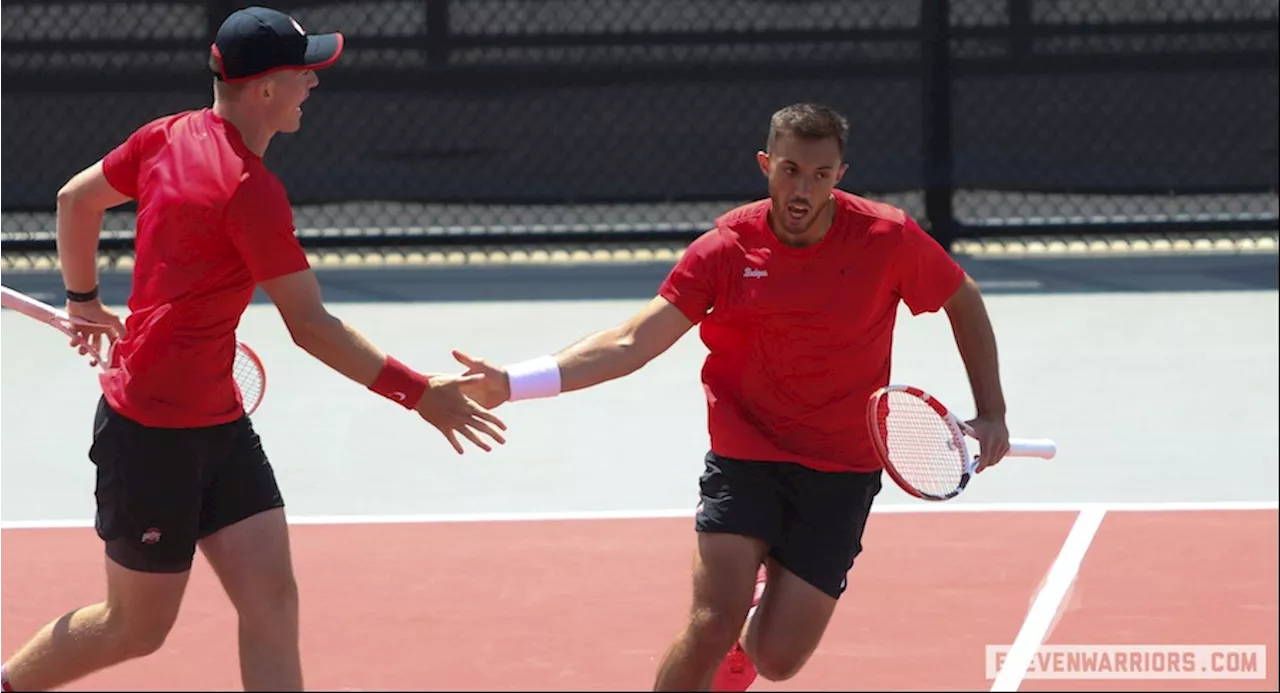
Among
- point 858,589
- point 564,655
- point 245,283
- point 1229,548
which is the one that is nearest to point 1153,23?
point 1229,548

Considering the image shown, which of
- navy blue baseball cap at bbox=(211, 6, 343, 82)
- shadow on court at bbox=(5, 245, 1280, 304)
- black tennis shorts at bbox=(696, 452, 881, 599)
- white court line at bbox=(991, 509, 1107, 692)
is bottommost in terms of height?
shadow on court at bbox=(5, 245, 1280, 304)

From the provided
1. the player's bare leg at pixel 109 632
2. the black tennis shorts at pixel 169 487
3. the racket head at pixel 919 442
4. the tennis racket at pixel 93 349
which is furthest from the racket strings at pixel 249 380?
the racket head at pixel 919 442

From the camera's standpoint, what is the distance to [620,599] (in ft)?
24.2

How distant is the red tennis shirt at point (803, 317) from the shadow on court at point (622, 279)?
21.5 ft

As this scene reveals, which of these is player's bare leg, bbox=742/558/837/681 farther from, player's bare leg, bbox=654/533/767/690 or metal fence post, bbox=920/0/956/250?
metal fence post, bbox=920/0/956/250

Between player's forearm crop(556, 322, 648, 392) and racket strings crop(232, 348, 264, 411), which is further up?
player's forearm crop(556, 322, 648, 392)

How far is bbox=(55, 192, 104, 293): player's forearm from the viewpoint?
5.25 metres

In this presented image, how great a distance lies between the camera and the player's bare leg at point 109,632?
5191 mm

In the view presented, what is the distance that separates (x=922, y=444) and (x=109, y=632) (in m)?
2.10

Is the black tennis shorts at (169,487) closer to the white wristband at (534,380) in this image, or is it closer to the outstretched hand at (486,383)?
the outstretched hand at (486,383)

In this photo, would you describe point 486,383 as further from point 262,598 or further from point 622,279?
point 622,279

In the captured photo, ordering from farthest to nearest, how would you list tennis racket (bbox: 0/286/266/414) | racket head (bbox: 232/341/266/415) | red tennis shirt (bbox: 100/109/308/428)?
racket head (bbox: 232/341/266/415) → tennis racket (bbox: 0/286/266/414) → red tennis shirt (bbox: 100/109/308/428)

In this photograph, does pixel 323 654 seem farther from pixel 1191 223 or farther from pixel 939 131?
pixel 1191 223

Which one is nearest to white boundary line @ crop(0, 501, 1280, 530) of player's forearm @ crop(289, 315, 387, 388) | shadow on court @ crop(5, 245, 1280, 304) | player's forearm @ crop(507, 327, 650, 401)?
player's forearm @ crop(507, 327, 650, 401)
